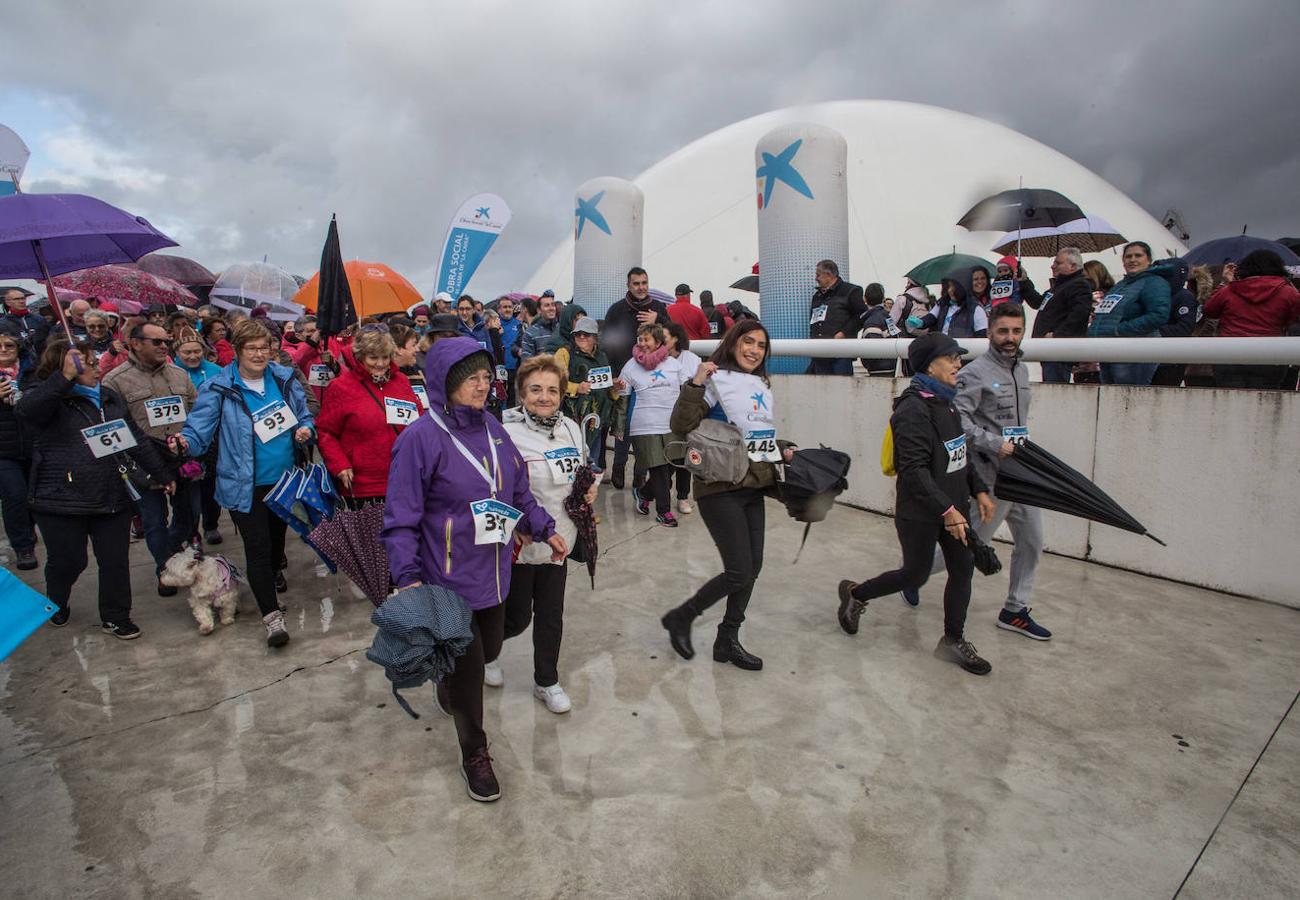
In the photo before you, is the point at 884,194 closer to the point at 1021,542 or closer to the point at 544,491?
the point at 1021,542

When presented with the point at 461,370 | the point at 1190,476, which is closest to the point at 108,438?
the point at 461,370

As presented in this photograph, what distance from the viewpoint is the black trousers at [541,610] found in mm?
3488

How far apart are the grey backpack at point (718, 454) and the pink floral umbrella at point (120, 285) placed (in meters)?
14.1

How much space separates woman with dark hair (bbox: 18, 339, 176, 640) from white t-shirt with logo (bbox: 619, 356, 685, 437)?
137 inches

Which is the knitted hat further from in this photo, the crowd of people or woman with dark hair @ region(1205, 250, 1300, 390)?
woman with dark hair @ region(1205, 250, 1300, 390)

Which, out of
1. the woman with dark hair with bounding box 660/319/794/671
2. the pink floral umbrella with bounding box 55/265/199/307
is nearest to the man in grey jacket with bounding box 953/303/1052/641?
the woman with dark hair with bounding box 660/319/794/671

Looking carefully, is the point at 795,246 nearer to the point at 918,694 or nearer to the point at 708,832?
the point at 918,694

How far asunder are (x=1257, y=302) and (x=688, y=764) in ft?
18.8

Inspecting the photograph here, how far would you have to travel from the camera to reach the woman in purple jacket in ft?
9.14

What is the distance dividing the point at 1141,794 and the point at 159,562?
568 centimetres

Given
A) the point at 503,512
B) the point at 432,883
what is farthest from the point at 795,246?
the point at 432,883

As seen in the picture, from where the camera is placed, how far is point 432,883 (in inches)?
97.3

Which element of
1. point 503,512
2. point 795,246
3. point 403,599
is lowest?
point 403,599

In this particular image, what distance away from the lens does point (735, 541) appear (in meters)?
3.87
